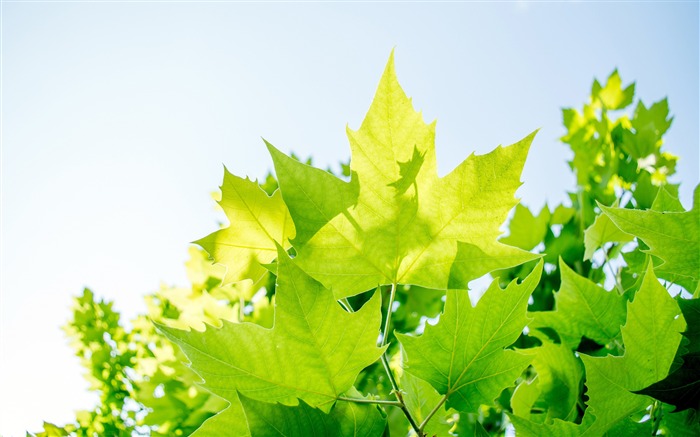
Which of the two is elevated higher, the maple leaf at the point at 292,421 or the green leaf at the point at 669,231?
the green leaf at the point at 669,231

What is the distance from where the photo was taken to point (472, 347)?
25.5 inches

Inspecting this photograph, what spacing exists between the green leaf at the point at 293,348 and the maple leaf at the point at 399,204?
0.10 metres

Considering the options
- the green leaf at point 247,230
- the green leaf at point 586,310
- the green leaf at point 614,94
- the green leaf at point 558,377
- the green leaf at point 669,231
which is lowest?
the green leaf at point 558,377

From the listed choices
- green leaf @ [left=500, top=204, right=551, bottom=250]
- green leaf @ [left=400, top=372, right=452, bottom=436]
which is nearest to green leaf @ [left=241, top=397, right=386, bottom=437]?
green leaf @ [left=400, top=372, right=452, bottom=436]

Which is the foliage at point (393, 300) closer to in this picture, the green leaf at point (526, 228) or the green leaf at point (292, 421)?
the green leaf at point (292, 421)

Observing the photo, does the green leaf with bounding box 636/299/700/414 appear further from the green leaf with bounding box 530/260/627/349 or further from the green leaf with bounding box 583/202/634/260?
the green leaf with bounding box 583/202/634/260

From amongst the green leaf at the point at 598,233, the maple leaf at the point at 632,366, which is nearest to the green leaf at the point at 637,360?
the maple leaf at the point at 632,366

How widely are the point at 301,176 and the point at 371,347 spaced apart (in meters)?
0.23

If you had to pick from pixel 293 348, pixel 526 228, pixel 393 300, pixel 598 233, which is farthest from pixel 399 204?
pixel 526 228

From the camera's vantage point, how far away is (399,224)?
0.67 metres

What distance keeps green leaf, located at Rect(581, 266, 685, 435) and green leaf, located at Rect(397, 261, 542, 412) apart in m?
0.10

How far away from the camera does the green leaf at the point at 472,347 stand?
62 cm

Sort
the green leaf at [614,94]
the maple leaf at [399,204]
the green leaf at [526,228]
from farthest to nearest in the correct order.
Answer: the green leaf at [614,94] < the green leaf at [526,228] < the maple leaf at [399,204]

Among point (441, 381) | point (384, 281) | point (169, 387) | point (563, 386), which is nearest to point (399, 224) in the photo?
point (384, 281)
